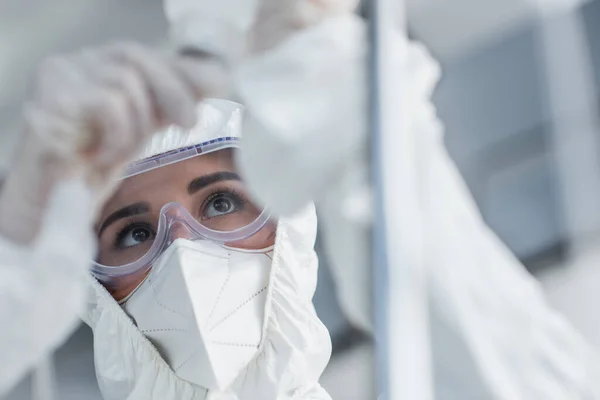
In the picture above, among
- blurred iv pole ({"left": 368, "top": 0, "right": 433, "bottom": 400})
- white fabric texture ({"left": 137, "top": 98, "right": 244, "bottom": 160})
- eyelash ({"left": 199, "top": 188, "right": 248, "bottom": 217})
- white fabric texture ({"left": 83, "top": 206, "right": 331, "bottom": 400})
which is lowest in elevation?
white fabric texture ({"left": 83, "top": 206, "right": 331, "bottom": 400})

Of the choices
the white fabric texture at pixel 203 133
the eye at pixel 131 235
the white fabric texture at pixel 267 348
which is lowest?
the white fabric texture at pixel 267 348

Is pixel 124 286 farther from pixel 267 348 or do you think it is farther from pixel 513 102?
pixel 513 102

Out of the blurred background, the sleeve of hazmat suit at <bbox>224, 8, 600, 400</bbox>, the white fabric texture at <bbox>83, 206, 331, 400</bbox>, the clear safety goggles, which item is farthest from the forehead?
the sleeve of hazmat suit at <bbox>224, 8, 600, 400</bbox>

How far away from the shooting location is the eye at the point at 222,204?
1066 mm

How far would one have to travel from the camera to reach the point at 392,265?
594 millimetres

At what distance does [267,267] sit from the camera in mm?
1062

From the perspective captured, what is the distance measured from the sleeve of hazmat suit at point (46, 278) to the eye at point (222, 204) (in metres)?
0.44

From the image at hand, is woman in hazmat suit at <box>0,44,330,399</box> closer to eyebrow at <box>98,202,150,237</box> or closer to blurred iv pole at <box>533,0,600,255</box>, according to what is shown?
eyebrow at <box>98,202,150,237</box>

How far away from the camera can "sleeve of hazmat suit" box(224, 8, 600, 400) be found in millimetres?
602

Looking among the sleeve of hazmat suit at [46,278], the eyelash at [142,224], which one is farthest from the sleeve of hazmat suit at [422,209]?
the eyelash at [142,224]

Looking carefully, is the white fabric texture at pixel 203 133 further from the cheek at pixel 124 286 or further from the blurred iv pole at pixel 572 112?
the blurred iv pole at pixel 572 112

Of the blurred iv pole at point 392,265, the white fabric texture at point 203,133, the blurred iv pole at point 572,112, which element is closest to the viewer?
the blurred iv pole at point 392,265

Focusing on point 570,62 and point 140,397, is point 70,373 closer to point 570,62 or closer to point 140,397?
point 140,397

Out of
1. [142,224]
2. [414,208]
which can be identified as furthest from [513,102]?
[142,224]
